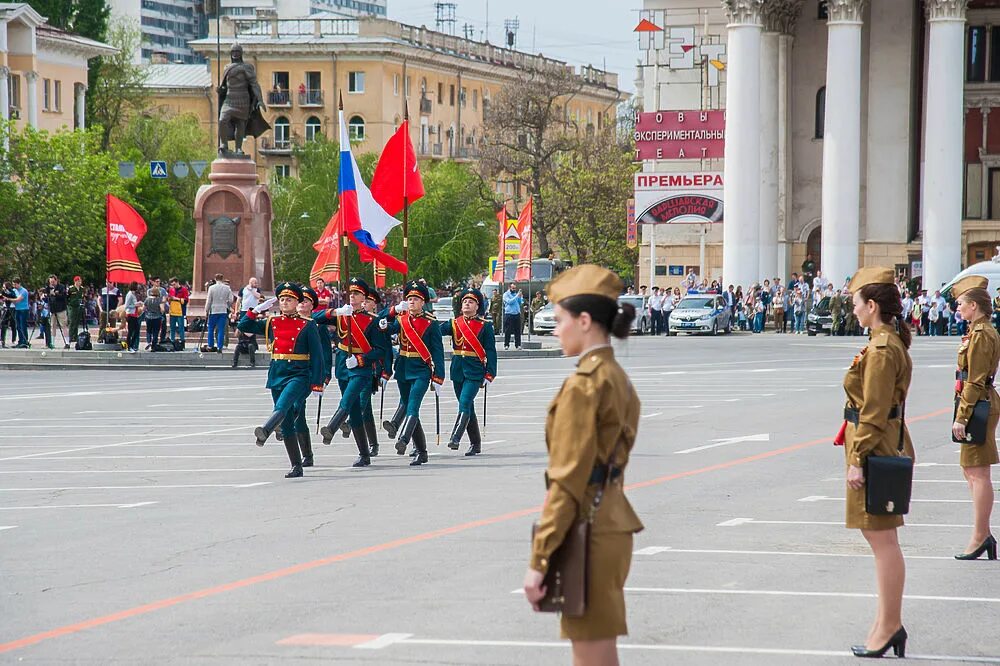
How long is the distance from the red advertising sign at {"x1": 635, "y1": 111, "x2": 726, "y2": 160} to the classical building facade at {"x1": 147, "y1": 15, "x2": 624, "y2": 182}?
40.7 metres

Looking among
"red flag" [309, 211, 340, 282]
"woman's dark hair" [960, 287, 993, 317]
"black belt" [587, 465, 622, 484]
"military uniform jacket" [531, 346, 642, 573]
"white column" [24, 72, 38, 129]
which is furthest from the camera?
"white column" [24, 72, 38, 129]

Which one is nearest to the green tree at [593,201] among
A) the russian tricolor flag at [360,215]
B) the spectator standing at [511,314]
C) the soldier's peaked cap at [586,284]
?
the spectator standing at [511,314]

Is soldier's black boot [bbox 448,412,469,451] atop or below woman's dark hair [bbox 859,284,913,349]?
below

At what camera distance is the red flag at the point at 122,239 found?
1556 inches

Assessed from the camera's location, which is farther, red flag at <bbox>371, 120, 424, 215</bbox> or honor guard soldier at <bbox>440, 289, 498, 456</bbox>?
red flag at <bbox>371, 120, 424, 215</bbox>

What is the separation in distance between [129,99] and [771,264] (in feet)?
161

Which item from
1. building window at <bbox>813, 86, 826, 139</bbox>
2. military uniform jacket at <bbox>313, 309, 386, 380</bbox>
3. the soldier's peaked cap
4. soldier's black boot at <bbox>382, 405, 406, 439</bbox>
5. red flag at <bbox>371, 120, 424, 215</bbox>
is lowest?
soldier's black boot at <bbox>382, 405, 406, 439</bbox>

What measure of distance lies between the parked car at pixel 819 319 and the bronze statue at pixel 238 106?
2105cm

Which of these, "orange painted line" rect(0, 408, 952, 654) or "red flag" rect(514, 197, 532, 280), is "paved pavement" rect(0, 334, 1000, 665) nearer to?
"orange painted line" rect(0, 408, 952, 654)

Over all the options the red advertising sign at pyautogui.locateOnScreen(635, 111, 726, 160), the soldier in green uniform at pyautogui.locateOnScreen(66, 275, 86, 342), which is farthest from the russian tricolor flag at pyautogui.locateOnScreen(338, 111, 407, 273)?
the red advertising sign at pyautogui.locateOnScreen(635, 111, 726, 160)

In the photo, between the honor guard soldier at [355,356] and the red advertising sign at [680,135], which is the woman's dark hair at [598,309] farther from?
the red advertising sign at [680,135]

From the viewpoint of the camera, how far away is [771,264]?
221 feet

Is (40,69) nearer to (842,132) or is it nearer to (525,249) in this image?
(842,132)

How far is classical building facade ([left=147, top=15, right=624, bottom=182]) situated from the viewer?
112125 millimetres
